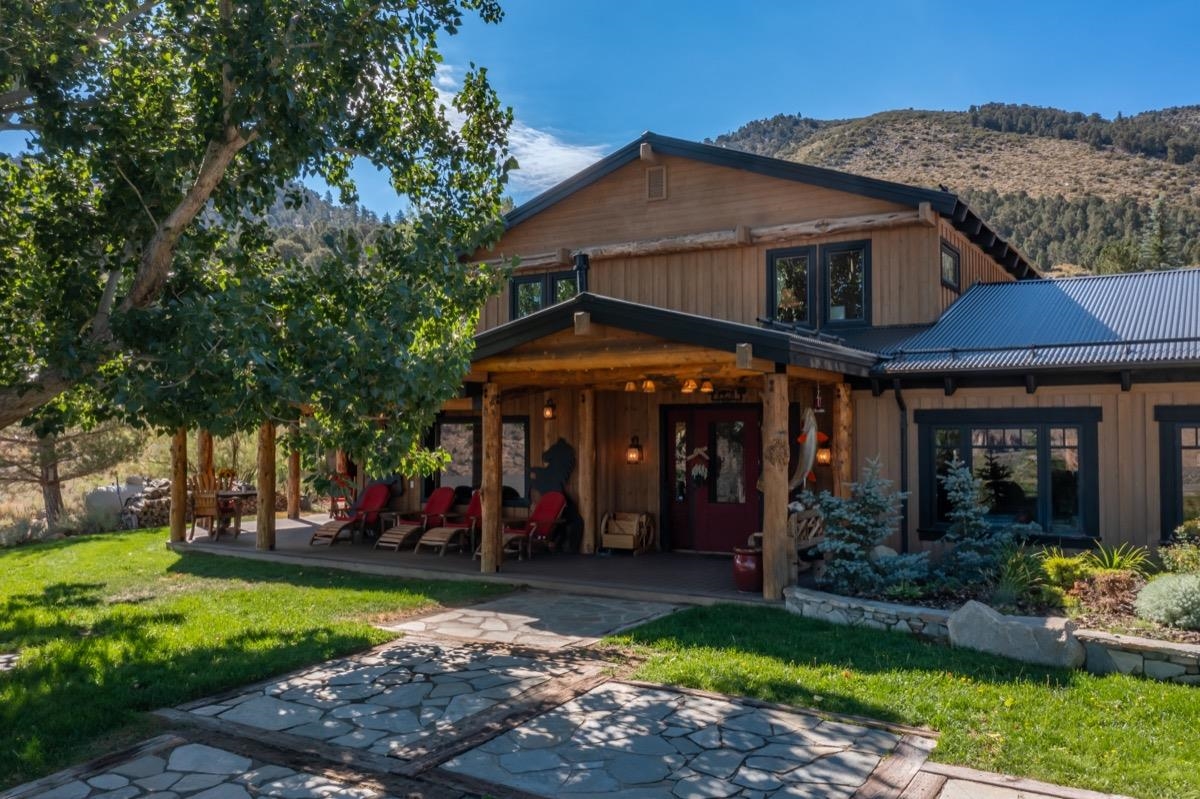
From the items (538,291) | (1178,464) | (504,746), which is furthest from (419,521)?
(1178,464)

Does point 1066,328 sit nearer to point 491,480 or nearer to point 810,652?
point 810,652

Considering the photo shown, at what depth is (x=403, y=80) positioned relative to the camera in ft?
31.2

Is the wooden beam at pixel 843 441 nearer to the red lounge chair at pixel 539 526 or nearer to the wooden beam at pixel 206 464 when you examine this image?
the red lounge chair at pixel 539 526

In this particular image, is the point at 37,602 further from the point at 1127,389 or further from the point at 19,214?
the point at 1127,389

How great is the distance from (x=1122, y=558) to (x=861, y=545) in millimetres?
2951

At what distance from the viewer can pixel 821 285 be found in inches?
515

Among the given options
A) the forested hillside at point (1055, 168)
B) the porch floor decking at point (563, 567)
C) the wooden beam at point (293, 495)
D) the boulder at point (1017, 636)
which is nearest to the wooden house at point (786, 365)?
the porch floor decking at point (563, 567)

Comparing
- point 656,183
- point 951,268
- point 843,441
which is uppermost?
point 656,183

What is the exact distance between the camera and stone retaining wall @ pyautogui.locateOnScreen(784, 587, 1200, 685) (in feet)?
22.3

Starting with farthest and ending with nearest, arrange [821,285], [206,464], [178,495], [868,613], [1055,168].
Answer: [1055,168] → [206,464] → [178,495] → [821,285] → [868,613]

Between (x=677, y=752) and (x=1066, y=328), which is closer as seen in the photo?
(x=677, y=752)

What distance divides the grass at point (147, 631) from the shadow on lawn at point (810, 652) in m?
2.96

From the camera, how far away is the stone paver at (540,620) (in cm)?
856

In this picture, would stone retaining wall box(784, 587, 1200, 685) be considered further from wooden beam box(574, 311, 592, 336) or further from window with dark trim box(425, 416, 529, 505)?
window with dark trim box(425, 416, 529, 505)
